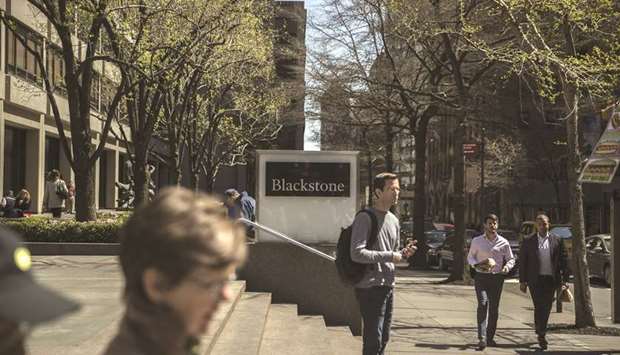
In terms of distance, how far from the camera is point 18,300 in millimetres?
1464

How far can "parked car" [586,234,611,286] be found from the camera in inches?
846

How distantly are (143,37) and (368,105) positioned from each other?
396 inches

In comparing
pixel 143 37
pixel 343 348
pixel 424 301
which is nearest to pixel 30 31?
pixel 143 37

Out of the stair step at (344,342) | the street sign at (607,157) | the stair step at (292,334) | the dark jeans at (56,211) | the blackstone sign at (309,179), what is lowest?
the stair step at (344,342)

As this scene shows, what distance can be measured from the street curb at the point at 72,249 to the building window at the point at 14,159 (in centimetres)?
1455

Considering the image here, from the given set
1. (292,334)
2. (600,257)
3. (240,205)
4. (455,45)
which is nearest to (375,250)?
(292,334)

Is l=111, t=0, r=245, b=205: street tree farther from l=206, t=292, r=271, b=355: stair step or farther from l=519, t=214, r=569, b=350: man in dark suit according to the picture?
l=519, t=214, r=569, b=350: man in dark suit

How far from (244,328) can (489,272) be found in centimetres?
382

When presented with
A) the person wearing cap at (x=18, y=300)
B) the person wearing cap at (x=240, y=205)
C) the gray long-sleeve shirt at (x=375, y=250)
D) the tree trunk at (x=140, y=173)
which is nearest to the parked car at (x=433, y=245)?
the tree trunk at (x=140, y=173)

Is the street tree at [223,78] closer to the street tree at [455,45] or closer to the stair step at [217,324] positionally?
the street tree at [455,45]

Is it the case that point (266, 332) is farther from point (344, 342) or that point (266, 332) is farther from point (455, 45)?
point (455, 45)

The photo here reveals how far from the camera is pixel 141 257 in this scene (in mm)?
1644

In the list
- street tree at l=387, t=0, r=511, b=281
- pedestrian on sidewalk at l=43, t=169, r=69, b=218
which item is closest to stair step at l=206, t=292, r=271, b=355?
street tree at l=387, t=0, r=511, b=281

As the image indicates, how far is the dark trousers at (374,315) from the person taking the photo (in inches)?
239
